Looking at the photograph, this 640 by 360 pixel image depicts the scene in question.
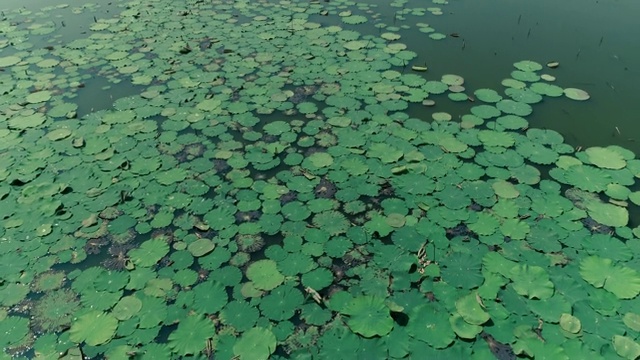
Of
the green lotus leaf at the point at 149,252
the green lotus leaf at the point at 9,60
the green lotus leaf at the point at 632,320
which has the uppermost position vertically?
the green lotus leaf at the point at 9,60

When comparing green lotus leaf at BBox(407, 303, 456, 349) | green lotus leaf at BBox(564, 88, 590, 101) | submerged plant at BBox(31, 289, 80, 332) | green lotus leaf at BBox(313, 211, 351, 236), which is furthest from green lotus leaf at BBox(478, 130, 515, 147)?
submerged plant at BBox(31, 289, 80, 332)

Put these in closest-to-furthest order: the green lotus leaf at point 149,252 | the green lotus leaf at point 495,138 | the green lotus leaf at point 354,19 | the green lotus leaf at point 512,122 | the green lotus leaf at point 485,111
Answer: the green lotus leaf at point 149,252, the green lotus leaf at point 495,138, the green lotus leaf at point 512,122, the green lotus leaf at point 485,111, the green lotus leaf at point 354,19

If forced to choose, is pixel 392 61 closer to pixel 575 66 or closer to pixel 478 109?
pixel 478 109

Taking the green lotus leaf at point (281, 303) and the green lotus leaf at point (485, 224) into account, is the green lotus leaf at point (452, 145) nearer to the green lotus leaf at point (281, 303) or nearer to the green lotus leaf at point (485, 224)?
the green lotus leaf at point (485, 224)

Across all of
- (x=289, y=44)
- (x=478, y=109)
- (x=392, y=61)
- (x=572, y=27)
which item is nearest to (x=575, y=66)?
(x=572, y=27)

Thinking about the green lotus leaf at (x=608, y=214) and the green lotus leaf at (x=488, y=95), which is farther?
the green lotus leaf at (x=488, y=95)

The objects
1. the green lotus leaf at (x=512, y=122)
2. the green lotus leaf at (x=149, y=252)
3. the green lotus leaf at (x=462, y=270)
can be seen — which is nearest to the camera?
the green lotus leaf at (x=462, y=270)

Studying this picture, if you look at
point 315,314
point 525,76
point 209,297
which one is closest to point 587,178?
point 525,76

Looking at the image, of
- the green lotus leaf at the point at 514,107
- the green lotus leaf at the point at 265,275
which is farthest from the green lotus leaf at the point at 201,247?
the green lotus leaf at the point at 514,107
